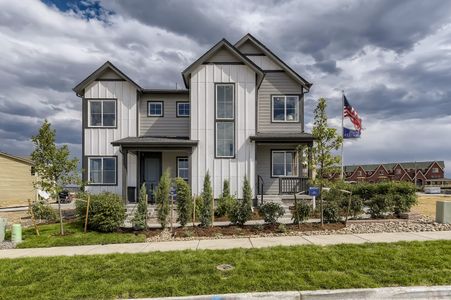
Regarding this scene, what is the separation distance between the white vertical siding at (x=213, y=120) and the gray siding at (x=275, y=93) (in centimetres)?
190

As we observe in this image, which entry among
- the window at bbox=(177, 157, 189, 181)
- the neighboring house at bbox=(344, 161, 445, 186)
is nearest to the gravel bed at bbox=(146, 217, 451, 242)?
the window at bbox=(177, 157, 189, 181)

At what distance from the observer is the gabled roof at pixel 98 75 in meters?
18.6

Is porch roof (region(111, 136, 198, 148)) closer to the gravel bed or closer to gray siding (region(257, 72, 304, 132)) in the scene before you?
gray siding (region(257, 72, 304, 132))

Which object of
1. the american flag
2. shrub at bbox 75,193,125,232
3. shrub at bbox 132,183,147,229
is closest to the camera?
shrub at bbox 75,193,125,232

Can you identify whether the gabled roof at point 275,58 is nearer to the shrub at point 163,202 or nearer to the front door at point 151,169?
the front door at point 151,169

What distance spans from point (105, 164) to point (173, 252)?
40.4 feet

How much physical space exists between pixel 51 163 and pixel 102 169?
6959 mm

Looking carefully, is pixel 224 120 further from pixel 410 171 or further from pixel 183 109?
pixel 410 171

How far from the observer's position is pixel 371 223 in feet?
38.5

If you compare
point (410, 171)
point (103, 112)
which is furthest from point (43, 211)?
point (410, 171)

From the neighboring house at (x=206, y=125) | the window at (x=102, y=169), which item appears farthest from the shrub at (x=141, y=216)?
the window at (x=102, y=169)

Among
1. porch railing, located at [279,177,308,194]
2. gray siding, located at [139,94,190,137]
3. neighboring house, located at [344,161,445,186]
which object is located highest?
gray siding, located at [139,94,190,137]

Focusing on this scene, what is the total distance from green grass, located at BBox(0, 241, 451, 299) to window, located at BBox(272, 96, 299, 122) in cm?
1199

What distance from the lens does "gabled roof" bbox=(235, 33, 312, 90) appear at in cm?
1927
